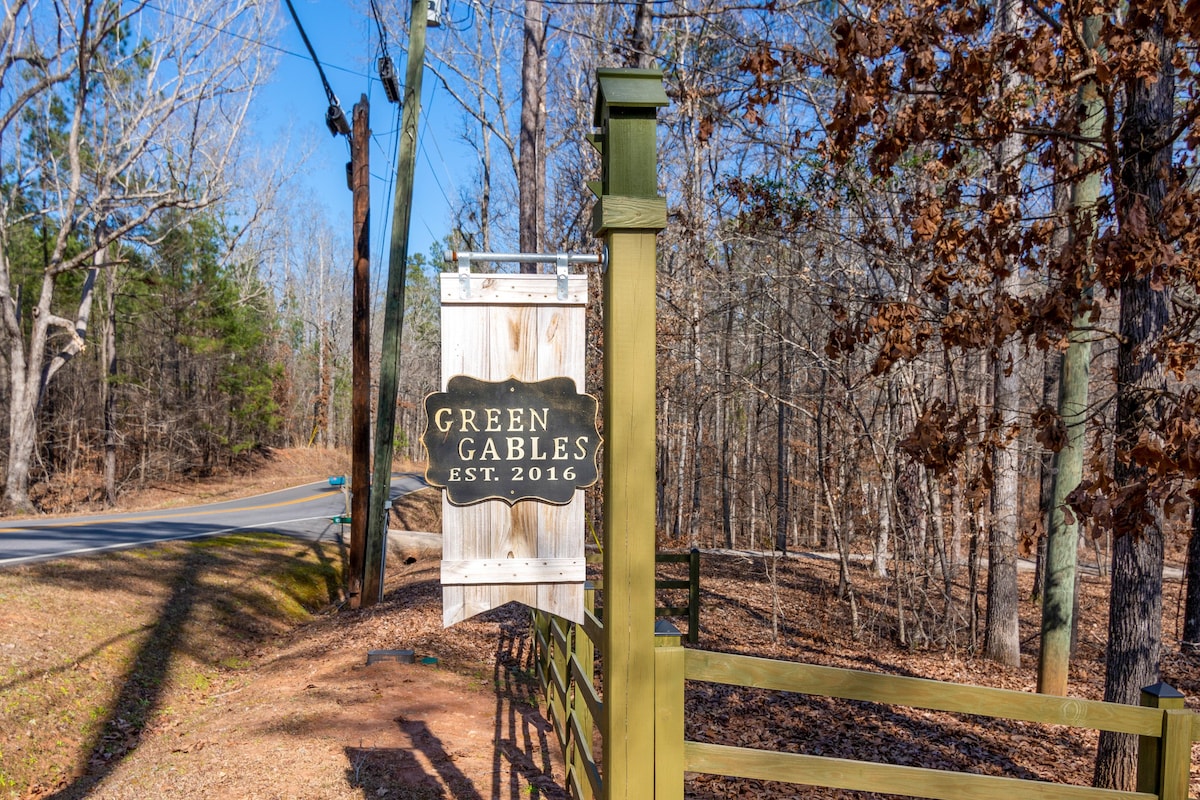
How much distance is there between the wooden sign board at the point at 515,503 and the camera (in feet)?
9.16

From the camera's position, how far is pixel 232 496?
91.0ft

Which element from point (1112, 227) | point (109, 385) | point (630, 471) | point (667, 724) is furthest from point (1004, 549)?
point (109, 385)

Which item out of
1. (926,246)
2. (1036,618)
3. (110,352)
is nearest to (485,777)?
(926,246)

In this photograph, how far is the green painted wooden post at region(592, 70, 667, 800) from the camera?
2584 millimetres

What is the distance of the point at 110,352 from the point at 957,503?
27.6 metres

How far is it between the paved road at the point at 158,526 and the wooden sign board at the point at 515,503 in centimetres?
946

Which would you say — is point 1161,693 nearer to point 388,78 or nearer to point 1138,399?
point 1138,399

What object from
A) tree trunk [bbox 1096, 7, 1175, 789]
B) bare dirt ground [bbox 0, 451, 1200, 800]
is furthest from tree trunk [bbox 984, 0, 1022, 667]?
tree trunk [bbox 1096, 7, 1175, 789]

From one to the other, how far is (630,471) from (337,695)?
5.49 meters

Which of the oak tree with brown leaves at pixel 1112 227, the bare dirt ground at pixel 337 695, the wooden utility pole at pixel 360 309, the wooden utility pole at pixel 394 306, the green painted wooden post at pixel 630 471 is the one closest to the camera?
the green painted wooden post at pixel 630 471

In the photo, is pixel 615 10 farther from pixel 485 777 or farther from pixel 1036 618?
pixel 485 777

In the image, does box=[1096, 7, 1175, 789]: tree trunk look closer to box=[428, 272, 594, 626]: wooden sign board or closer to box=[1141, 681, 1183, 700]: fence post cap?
box=[1141, 681, 1183, 700]: fence post cap

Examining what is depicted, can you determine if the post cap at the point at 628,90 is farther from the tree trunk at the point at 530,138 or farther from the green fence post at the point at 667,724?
the tree trunk at the point at 530,138

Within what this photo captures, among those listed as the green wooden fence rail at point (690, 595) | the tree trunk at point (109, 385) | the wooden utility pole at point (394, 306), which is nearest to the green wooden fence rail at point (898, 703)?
the green wooden fence rail at point (690, 595)
